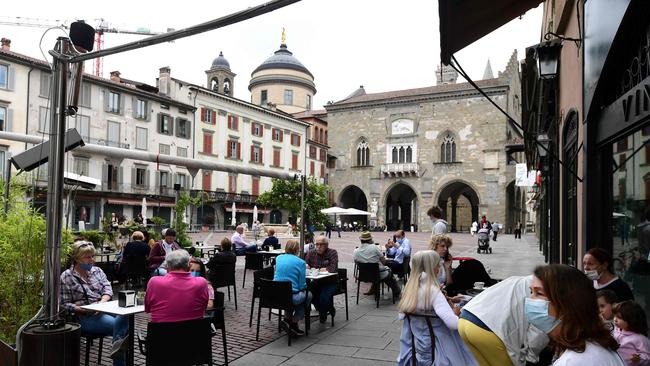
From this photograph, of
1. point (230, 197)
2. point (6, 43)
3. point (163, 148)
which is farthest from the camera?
point (230, 197)

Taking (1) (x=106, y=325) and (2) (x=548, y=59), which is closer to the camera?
(1) (x=106, y=325)

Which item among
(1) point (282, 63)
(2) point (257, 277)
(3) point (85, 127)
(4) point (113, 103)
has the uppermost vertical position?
(1) point (282, 63)

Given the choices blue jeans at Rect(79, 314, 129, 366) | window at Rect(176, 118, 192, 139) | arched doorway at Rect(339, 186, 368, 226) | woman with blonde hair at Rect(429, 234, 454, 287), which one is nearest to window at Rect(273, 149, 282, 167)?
arched doorway at Rect(339, 186, 368, 226)

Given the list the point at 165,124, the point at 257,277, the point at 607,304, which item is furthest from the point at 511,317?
the point at 165,124

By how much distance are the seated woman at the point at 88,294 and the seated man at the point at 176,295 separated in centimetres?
57

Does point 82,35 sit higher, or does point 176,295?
point 82,35

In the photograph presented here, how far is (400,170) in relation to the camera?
1873 inches

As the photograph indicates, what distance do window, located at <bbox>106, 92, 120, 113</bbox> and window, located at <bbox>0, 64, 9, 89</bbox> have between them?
6.57 meters

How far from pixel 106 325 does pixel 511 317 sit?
4.19 meters

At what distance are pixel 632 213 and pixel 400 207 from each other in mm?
49832

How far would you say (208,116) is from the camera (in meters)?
42.0

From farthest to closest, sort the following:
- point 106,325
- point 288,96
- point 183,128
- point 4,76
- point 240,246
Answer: point 288,96 < point 183,128 < point 4,76 < point 240,246 < point 106,325

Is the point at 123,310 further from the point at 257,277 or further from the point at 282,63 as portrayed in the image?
the point at 282,63

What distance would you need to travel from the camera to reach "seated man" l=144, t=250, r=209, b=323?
435cm
